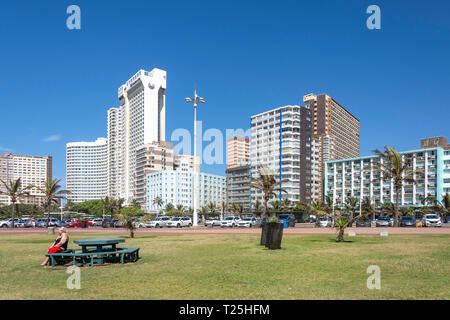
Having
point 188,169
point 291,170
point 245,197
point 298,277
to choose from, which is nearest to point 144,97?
point 188,169

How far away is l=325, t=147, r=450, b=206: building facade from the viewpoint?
101188 mm

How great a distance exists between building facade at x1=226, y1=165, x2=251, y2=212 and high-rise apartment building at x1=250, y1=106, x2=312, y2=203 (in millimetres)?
13019

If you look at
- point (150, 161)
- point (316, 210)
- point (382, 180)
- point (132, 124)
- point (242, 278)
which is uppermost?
point (132, 124)

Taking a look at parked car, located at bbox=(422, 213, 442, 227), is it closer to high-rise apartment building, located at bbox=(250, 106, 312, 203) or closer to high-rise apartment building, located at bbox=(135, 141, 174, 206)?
high-rise apartment building, located at bbox=(250, 106, 312, 203)

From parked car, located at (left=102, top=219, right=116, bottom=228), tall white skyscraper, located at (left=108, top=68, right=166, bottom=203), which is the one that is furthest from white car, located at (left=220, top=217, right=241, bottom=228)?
tall white skyscraper, located at (left=108, top=68, right=166, bottom=203)

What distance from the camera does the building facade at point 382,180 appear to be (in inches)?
3984

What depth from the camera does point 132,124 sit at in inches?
6678

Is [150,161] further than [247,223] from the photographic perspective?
Yes

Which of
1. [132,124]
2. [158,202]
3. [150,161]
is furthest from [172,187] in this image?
[132,124]

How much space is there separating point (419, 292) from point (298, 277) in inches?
100.0

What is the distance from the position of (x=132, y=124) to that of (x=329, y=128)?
85.2 m

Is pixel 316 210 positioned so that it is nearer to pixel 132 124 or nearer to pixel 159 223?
pixel 159 223
